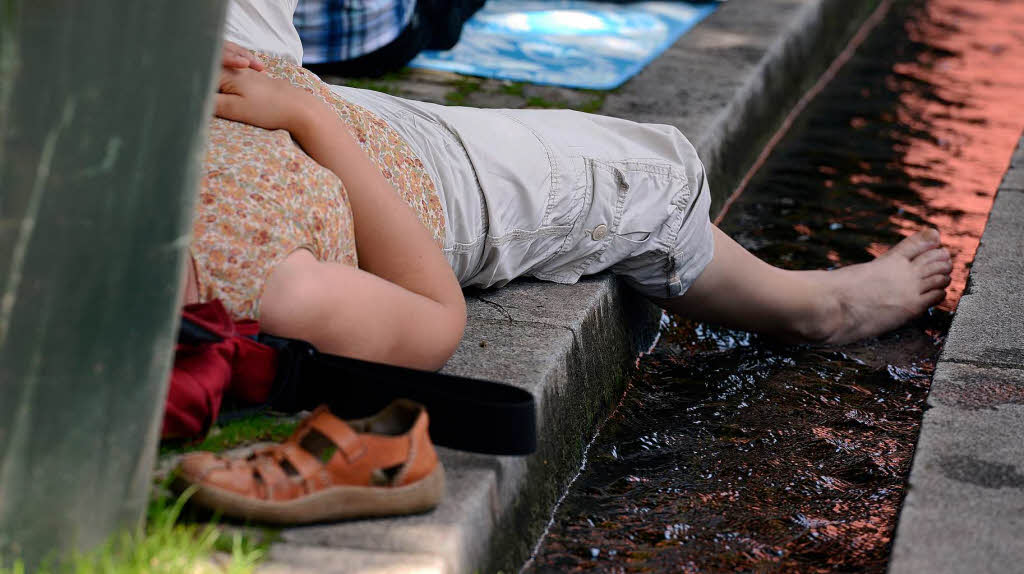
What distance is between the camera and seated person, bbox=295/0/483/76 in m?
3.85

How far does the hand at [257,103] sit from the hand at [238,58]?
0.02 meters

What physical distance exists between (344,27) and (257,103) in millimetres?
2136

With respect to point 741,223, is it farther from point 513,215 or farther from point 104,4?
point 104,4

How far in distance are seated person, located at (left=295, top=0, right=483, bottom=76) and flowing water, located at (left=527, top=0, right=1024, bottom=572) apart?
4.32ft

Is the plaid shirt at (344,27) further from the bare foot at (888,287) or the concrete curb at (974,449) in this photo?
the concrete curb at (974,449)

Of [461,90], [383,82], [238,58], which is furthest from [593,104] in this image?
[238,58]

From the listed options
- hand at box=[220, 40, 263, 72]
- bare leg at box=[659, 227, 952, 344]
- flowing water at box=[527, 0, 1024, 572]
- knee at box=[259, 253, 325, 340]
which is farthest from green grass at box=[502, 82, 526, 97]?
knee at box=[259, 253, 325, 340]

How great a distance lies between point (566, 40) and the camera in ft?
16.7

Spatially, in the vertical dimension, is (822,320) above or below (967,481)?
below

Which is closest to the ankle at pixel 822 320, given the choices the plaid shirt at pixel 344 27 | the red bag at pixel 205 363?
the red bag at pixel 205 363

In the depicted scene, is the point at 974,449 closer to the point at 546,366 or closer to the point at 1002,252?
the point at 546,366

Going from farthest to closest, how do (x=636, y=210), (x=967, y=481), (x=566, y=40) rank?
1. (x=566, y=40)
2. (x=636, y=210)
3. (x=967, y=481)

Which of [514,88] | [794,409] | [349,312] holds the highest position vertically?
→ [349,312]

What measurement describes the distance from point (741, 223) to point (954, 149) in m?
1.26
